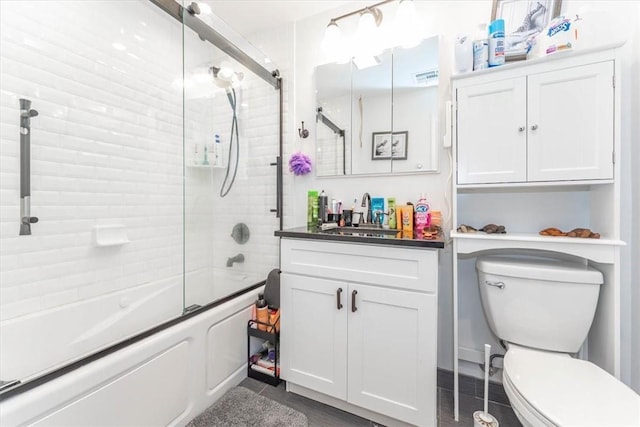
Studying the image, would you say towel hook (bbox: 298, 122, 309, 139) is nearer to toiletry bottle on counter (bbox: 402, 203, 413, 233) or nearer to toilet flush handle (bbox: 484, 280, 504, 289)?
toiletry bottle on counter (bbox: 402, 203, 413, 233)

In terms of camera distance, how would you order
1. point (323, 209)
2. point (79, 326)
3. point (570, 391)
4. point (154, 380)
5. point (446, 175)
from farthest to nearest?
point (323, 209), point (446, 175), point (79, 326), point (154, 380), point (570, 391)

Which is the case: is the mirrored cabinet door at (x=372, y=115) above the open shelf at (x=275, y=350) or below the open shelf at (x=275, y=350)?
above

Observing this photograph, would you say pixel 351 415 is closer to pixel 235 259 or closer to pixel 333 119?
pixel 235 259

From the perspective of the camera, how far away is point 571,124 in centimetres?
117

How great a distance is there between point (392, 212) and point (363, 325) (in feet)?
2.35

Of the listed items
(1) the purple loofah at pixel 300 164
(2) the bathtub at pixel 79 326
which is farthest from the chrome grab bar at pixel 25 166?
(1) the purple loofah at pixel 300 164

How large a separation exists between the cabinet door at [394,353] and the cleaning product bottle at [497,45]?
116cm

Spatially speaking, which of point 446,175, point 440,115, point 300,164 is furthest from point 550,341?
point 300,164

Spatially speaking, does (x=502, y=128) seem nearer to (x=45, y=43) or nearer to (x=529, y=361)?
(x=529, y=361)

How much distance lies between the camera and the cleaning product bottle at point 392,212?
5.56 feet

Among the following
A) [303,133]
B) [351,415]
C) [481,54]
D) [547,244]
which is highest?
[481,54]

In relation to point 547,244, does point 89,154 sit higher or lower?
higher

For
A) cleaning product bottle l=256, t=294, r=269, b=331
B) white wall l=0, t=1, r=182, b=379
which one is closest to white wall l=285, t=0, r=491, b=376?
cleaning product bottle l=256, t=294, r=269, b=331

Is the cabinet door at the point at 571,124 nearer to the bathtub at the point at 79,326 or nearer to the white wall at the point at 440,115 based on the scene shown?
the white wall at the point at 440,115
